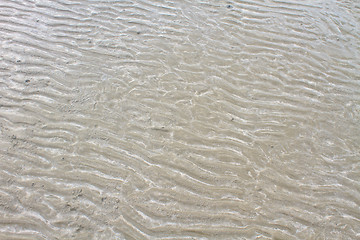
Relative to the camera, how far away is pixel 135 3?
7.41 meters

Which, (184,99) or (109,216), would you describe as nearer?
(109,216)

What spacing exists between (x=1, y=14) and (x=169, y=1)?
3858 millimetres

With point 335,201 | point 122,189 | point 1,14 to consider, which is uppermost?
point 1,14

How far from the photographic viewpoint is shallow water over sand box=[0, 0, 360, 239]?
3.79 metres

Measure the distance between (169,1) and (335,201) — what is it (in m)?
5.87

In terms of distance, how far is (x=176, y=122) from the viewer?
15.9 feet

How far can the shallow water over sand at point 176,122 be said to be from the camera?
12.4ft

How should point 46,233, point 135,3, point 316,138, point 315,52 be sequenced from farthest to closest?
point 135,3, point 315,52, point 316,138, point 46,233

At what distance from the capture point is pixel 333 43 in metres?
6.59

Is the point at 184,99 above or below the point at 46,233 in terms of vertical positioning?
above

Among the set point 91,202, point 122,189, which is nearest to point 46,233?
point 91,202

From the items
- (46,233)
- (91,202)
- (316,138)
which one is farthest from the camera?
(316,138)

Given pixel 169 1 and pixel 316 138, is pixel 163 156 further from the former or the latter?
pixel 169 1

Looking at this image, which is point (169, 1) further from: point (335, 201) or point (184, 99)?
point (335, 201)
